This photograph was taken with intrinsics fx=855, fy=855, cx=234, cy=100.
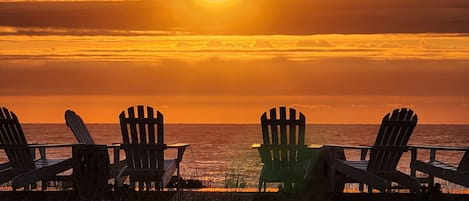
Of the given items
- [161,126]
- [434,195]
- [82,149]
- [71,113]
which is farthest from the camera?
[71,113]

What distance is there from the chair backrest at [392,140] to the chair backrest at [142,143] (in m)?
2.64

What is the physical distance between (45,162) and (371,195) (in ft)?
13.8

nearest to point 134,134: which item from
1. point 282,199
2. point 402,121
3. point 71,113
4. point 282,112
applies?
point 71,113

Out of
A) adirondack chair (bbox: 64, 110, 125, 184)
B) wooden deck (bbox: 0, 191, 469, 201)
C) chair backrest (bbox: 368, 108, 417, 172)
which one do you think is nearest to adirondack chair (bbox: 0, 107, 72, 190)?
wooden deck (bbox: 0, 191, 469, 201)

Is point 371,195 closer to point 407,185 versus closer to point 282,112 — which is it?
point 407,185

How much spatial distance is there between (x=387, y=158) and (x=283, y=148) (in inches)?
50.7

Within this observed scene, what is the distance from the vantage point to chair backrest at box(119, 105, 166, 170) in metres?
10.6

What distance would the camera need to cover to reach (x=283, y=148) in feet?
34.8

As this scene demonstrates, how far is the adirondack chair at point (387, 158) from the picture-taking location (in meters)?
10.3

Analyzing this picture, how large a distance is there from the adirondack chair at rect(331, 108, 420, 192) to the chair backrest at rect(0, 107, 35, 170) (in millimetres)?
3769

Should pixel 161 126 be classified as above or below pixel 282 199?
above

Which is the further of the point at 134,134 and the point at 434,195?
the point at 134,134

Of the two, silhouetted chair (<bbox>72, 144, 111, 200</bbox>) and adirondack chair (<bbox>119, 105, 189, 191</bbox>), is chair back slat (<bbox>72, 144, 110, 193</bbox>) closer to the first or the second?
silhouetted chair (<bbox>72, 144, 111, 200</bbox>)

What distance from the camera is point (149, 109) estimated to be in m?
10.7
